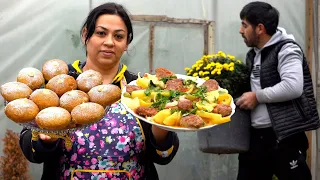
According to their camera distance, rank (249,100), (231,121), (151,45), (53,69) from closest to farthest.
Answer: (53,69) → (249,100) → (231,121) → (151,45)

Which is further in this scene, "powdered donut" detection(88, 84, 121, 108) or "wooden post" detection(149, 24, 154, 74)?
"wooden post" detection(149, 24, 154, 74)

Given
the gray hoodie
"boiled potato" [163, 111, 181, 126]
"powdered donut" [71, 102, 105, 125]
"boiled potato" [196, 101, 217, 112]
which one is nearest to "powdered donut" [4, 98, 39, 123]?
"powdered donut" [71, 102, 105, 125]

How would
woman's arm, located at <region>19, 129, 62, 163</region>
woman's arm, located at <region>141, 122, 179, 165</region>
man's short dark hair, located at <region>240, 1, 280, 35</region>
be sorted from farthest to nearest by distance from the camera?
man's short dark hair, located at <region>240, 1, 280, 35</region>
woman's arm, located at <region>141, 122, 179, 165</region>
woman's arm, located at <region>19, 129, 62, 163</region>

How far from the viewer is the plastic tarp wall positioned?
11.9ft

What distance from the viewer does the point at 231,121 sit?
317 centimetres

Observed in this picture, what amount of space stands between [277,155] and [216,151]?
1.35ft

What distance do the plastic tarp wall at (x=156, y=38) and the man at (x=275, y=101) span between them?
0.82 m

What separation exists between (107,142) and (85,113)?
0.30 m

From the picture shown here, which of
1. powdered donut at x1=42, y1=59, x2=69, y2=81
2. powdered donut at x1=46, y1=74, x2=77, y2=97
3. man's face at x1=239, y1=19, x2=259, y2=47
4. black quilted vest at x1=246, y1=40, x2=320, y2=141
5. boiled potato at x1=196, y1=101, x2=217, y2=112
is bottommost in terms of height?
black quilted vest at x1=246, y1=40, x2=320, y2=141

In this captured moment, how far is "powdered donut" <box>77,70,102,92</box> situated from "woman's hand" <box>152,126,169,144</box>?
0.28 meters

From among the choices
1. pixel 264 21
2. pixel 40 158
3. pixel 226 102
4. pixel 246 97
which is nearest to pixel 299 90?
pixel 246 97

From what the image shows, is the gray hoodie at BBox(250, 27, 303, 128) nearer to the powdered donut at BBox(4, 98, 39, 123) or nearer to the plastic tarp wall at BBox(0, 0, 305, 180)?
the plastic tarp wall at BBox(0, 0, 305, 180)

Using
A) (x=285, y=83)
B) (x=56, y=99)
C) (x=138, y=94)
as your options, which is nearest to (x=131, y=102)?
(x=138, y=94)

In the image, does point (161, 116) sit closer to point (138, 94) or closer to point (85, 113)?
point (138, 94)
